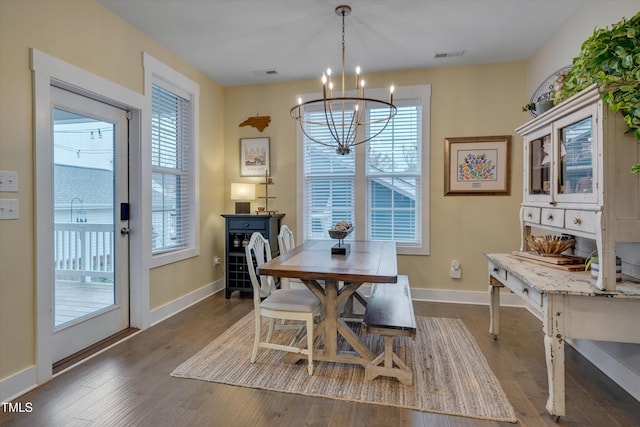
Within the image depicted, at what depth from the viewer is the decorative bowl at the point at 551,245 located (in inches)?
94.5

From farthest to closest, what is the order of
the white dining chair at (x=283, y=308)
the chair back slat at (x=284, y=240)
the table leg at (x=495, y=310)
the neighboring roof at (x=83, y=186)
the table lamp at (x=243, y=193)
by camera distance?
the table lamp at (x=243, y=193) < the chair back slat at (x=284, y=240) < the table leg at (x=495, y=310) < the neighboring roof at (x=83, y=186) < the white dining chair at (x=283, y=308)

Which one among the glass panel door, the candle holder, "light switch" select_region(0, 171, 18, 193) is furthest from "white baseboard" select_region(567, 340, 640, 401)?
"light switch" select_region(0, 171, 18, 193)

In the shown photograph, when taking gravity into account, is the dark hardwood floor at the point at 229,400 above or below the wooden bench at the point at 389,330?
below

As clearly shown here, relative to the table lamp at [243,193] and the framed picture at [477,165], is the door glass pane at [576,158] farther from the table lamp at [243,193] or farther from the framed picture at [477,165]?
the table lamp at [243,193]

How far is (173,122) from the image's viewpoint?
380 cm

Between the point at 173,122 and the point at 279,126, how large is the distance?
1328mm

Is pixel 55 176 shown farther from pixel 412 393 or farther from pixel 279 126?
pixel 412 393

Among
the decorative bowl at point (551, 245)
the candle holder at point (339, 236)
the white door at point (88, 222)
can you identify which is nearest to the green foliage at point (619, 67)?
the decorative bowl at point (551, 245)

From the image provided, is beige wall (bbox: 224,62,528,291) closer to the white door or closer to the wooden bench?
the wooden bench

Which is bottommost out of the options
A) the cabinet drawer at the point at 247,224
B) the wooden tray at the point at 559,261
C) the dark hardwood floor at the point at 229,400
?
the dark hardwood floor at the point at 229,400

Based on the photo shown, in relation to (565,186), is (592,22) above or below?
above

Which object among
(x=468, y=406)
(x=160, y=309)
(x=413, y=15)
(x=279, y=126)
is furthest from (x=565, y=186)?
(x=160, y=309)

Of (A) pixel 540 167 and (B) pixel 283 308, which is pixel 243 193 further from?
(A) pixel 540 167

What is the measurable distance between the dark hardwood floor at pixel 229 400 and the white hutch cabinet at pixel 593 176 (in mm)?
840
